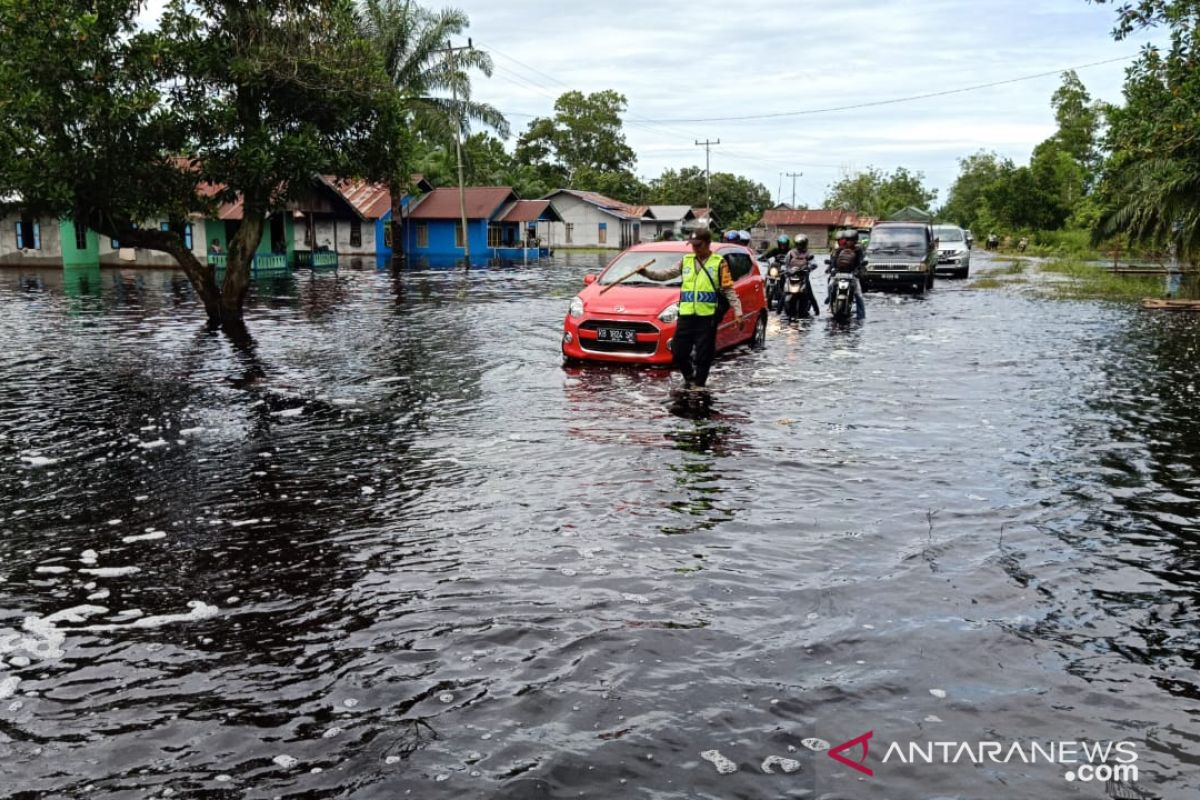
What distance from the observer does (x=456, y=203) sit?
5903 cm

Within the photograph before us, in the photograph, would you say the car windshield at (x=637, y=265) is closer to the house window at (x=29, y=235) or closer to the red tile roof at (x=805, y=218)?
the house window at (x=29, y=235)

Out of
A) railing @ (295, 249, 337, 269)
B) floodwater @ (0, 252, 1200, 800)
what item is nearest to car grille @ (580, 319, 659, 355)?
floodwater @ (0, 252, 1200, 800)

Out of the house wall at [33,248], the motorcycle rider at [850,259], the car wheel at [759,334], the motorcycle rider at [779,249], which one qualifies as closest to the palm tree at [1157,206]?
the motorcycle rider at [850,259]

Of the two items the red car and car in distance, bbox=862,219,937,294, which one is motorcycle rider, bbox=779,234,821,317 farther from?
car in distance, bbox=862,219,937,294

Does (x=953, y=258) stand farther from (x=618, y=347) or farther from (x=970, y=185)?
(x=970, y=185)

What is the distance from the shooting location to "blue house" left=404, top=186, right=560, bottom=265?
5888cm

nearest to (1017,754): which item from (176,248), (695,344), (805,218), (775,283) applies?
(695,344)

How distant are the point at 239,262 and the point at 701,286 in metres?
10.5

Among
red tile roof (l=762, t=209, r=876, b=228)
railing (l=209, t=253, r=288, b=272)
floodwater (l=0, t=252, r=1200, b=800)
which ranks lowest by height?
floodwater (l=0, t=252, r=1200, b=800)

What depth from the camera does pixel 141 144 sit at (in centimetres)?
1542

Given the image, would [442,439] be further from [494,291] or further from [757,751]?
[494,291]

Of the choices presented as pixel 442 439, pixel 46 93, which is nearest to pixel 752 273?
pixel 442 439

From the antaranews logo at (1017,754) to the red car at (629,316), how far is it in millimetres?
8845

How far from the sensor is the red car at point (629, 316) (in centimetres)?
1312
